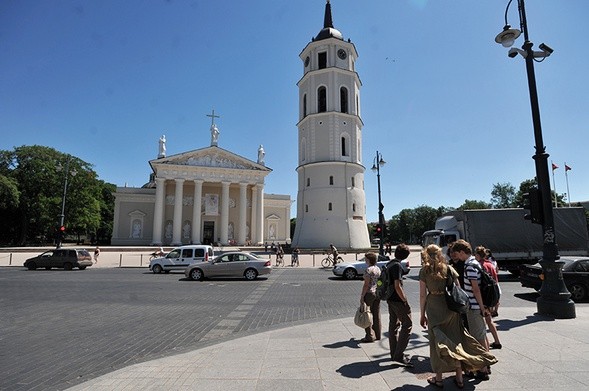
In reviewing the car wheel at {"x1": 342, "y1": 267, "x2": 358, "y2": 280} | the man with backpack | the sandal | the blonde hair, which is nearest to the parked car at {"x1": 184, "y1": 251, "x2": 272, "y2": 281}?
the car wheel at {"x1": 342, "y1": 267, "x2": 358, "y2": 280}

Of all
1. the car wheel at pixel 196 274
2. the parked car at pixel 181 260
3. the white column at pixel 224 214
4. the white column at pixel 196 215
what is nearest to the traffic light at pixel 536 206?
the car wheel at pixel 196 274

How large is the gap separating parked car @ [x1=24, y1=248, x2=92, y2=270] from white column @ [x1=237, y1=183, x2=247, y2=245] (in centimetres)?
2953

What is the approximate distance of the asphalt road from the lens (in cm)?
560

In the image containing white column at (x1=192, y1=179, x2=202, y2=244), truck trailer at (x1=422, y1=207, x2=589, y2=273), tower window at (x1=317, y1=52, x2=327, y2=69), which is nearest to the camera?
truck trailer at (x1=422, y1=207, x2=589, y2=273)

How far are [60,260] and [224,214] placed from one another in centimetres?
2897

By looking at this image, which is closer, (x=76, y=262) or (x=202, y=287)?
(x=202, y=287)

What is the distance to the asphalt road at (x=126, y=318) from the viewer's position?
5.60m

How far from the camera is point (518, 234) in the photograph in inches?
770

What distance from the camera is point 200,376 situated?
15.6 feet

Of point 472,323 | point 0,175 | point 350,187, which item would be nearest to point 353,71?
point 350,187

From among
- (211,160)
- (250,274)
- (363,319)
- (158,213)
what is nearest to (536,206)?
(363,319)

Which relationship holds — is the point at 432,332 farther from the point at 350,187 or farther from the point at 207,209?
the point at 207,209

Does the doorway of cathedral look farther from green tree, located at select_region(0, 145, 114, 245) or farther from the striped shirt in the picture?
the striped shirt

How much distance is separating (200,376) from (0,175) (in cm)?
6077
